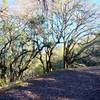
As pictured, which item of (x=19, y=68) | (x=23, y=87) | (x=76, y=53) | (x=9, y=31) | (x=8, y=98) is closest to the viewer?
(x=8, y=98)

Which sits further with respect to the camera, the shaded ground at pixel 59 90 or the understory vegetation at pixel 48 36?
the understory vegetation at pixel 48 36

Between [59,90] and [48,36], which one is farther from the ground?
[48,36]

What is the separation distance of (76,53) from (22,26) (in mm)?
7288

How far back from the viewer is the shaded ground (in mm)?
10430

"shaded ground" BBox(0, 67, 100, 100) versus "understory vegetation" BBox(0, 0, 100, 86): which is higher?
"understory vegetation" BBox(0, 0, 100, 86)

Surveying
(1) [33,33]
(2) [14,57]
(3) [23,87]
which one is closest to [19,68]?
(2) [14,57]

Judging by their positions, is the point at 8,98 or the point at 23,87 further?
the point at 23,87

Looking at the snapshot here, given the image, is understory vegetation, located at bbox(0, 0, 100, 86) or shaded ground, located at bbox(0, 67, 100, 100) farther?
understory vegetation, located at bbox(0, 0, 100, 86)

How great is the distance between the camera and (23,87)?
40.0 ft

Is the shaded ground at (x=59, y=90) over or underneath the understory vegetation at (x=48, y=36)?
underneath

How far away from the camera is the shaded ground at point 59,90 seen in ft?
34.2

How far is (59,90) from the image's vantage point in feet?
38.2

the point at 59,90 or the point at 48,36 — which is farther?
the point at 48,36

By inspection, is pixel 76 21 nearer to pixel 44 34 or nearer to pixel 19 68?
pixel 44 34
